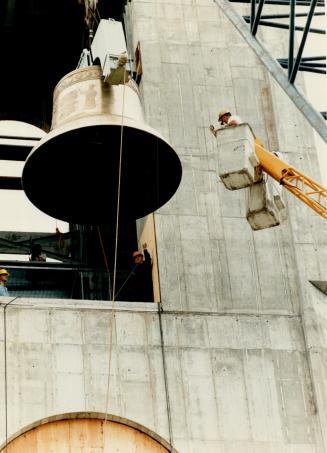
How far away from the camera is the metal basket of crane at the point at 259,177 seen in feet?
86.0

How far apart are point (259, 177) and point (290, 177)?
2.78 feet

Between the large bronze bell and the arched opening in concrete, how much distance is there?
4.59 m

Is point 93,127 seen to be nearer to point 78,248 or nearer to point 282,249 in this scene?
point 282,249

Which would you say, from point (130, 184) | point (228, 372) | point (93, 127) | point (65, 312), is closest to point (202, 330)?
point (228, 372)

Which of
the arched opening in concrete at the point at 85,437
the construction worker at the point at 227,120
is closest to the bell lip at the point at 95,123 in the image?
the construction worker at the point at 227,120

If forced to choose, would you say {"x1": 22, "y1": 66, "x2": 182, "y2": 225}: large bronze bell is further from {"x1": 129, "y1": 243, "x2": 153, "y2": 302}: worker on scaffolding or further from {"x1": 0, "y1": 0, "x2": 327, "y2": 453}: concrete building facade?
{"x1": 129, "y1": 243, "x2": 153, "y2": 302}: worker on scaffolding

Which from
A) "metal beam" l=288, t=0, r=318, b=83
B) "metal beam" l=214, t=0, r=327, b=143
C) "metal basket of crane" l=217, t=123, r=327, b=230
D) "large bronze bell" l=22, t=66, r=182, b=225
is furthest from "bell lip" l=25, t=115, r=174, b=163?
"metal basket of crane" l=217, t=123, r=327, b=230

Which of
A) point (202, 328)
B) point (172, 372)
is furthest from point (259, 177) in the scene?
point (172, 372)

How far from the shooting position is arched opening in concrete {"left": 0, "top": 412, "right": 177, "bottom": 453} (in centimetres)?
2538

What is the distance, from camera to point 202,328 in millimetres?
27297

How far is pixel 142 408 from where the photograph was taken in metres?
26.1

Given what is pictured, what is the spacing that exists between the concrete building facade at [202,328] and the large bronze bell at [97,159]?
14.2ft

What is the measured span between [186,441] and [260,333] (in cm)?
290

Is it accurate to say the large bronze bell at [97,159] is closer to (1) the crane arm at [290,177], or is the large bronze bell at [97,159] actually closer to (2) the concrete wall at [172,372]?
(2) the concrete wall at [172,372]
